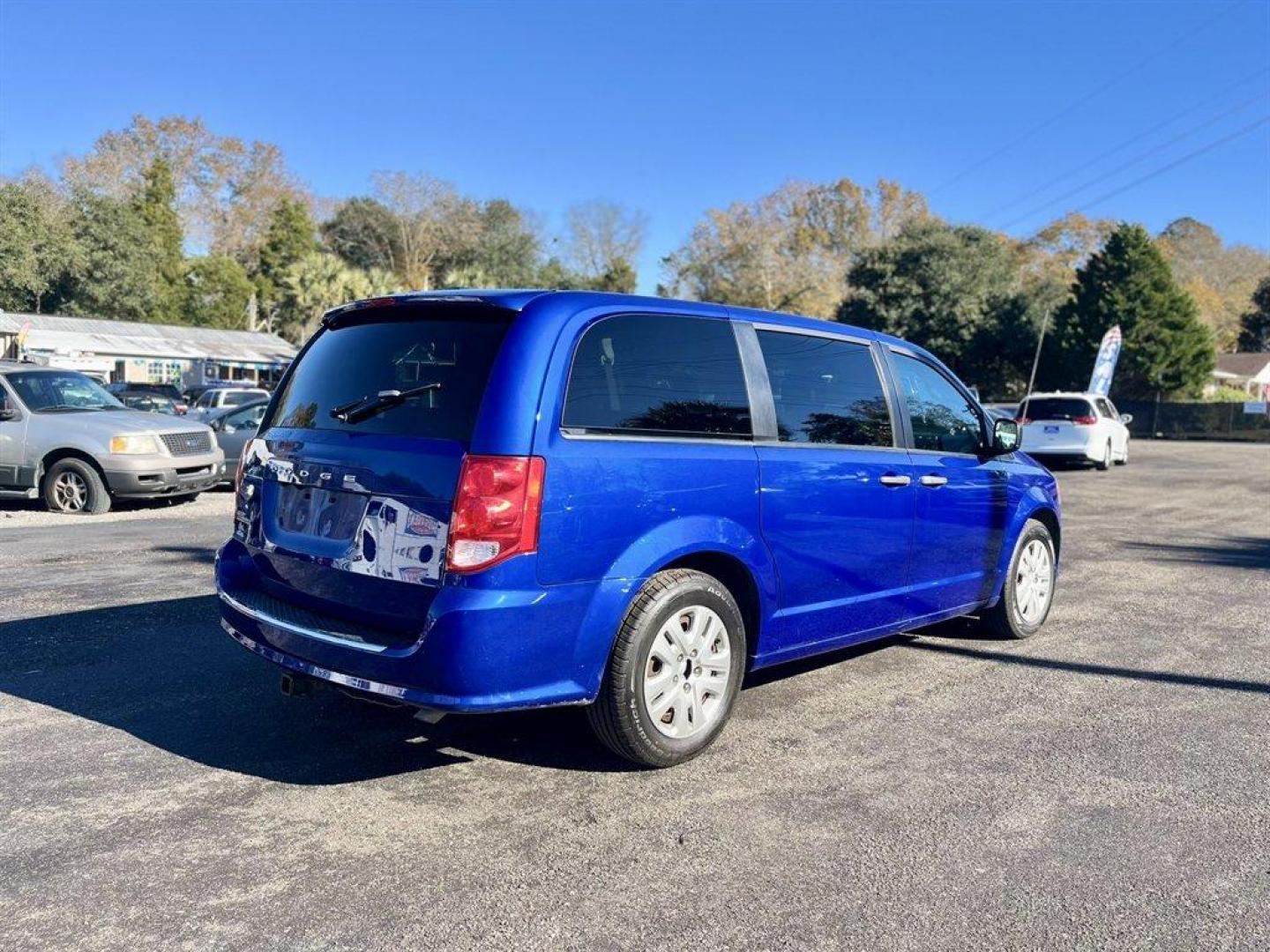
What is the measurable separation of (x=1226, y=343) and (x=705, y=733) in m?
88.3

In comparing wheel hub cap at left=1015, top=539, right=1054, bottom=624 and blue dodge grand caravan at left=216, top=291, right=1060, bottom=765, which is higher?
blue dodge grand caravan at left=216, top=291, right=1060, bottom=765

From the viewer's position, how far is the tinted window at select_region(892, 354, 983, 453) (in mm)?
5434

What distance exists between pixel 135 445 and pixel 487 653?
992cm

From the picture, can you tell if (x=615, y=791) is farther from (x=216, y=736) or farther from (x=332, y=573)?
(x=216, y=736)

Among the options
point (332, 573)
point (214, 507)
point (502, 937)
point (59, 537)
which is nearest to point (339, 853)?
point (502, 937)

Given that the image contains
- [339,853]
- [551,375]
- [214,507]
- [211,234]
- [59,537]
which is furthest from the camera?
[211,234]

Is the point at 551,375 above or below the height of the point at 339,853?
above

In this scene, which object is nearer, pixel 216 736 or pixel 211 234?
pixel 216 736

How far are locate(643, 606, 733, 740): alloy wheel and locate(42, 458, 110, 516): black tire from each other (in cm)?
1006

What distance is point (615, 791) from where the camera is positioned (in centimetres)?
385

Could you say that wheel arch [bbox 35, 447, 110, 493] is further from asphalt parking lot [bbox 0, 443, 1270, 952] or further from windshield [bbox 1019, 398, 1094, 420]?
windshield [bbox 1019, 398, 1094, 420]

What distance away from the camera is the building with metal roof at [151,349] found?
153 feet

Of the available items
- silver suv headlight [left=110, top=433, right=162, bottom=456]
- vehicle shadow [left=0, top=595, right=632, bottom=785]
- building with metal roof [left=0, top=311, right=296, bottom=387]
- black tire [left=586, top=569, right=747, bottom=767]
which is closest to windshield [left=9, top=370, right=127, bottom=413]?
silver suv headlight [left=110, top=433, right=162, bottom=456]

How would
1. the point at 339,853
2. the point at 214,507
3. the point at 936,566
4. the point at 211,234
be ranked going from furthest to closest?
the point at 211,234, the point at 214,507, the point at 936,566, the point at 339,853
